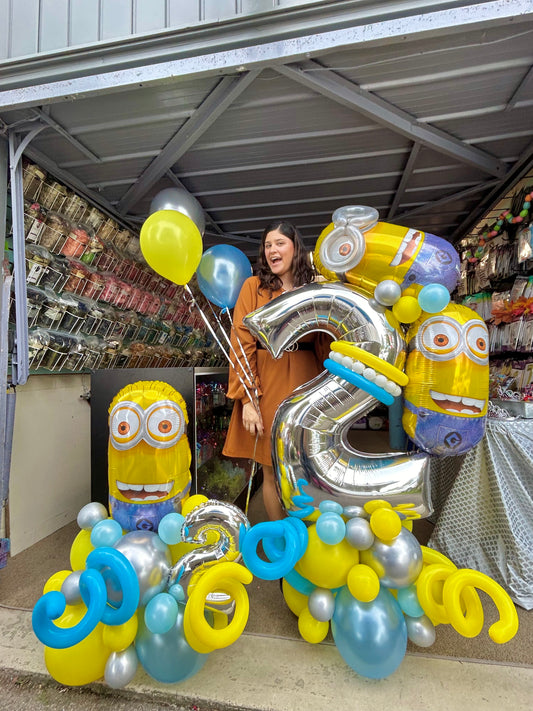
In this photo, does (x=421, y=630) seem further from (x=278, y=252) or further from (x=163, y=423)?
(x=278, y=252)

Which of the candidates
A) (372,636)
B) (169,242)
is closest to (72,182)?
(169,242)

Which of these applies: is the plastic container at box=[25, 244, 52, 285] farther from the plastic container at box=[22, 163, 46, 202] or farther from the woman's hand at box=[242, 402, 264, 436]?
the woman's hand at box=[242, 402, 264, 436]

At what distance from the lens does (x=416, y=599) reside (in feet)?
3.83

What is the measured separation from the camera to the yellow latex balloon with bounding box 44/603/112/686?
3.47ft

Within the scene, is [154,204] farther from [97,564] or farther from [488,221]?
[488,221]

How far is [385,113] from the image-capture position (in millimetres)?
1876

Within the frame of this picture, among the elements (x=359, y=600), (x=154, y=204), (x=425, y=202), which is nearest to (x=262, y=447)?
(x=359, y=600)

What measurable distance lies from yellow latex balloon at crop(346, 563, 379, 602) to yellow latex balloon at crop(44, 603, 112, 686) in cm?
78

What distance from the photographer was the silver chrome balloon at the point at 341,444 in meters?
1.30

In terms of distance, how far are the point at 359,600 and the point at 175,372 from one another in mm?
1328

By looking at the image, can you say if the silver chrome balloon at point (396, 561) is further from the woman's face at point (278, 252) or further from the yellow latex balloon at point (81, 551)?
the woman's face at point (278, 252)

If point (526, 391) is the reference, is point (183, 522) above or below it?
below

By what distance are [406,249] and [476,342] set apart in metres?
0.43

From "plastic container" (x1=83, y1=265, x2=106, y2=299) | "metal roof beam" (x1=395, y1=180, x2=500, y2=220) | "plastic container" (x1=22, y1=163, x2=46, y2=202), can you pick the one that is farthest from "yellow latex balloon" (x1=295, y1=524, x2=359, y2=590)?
"metal roof beam" (x1=395, y1=180, x2=500, y2=220)
